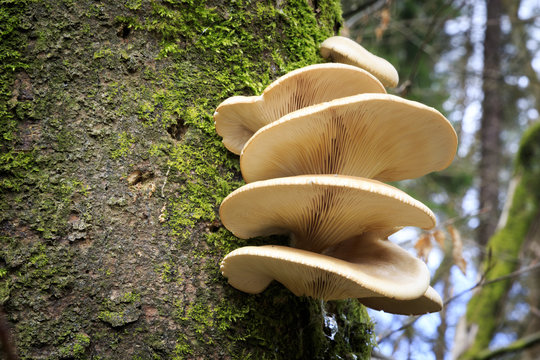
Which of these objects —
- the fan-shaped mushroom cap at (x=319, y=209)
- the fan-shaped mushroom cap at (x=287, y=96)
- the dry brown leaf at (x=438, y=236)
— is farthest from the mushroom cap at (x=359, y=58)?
the dry brown leaf at (x=438, y=236)

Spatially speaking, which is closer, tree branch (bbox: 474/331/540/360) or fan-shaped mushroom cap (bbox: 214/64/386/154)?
fan-shaped mushroom cap (bbox: 214/64/386/154)

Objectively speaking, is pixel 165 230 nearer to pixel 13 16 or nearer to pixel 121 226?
pixel 121 226

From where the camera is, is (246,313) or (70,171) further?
(246,313)

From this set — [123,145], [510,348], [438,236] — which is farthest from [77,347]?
[510,348]

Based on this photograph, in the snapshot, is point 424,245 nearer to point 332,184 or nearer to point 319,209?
point 319,209

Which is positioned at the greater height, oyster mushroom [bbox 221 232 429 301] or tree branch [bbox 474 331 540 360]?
oyster mushroom [bbox 221 232 429 301]

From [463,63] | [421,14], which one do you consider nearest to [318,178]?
[421,14]

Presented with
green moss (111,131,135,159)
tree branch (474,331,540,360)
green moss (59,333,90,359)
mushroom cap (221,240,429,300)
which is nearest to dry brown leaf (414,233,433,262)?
tree branch (474,331,540,360)

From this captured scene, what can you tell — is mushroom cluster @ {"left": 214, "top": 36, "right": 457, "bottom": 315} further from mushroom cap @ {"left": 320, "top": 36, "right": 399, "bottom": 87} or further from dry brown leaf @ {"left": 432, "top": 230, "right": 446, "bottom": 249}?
dry brown leaf @ {"left": 432, "top": 230, "right": 446, "bottom": 249}
